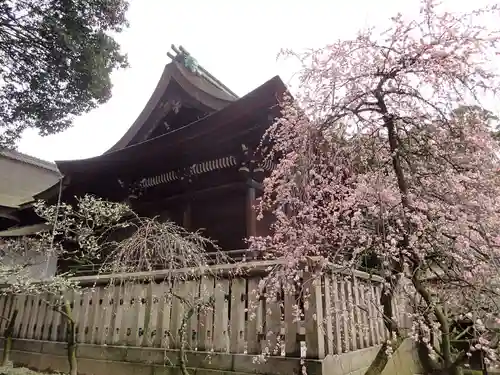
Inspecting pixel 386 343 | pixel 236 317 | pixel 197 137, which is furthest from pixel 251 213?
pixel 386 343

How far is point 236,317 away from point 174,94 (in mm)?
6974

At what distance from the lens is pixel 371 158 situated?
3.74 meters

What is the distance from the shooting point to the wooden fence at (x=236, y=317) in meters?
3.38

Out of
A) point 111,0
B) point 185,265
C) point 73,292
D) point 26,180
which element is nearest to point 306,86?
point 185,265

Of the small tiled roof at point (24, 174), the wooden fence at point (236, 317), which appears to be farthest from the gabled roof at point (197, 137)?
the small tiled roof at point (24, 174)

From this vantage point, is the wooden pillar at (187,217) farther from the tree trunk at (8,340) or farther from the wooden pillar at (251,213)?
the tree trunk at (8,340)

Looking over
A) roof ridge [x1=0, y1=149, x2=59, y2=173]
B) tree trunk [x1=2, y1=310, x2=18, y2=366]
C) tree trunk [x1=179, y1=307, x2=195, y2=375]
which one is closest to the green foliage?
tree trunk [x1=2, y1=310, x2=18, y2=366]

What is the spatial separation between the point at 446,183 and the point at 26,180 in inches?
981

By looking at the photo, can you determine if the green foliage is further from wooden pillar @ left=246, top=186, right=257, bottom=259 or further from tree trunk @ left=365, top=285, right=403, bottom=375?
tree trunk @ left=365, top=285, right=403, bottom=375

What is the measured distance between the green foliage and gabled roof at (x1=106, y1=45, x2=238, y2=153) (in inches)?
73.2

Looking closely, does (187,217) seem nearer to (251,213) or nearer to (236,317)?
(251,213)

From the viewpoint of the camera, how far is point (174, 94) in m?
9.32

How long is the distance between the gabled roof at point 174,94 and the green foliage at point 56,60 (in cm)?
186

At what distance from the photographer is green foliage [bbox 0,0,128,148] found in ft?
20.5
